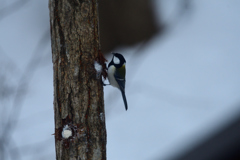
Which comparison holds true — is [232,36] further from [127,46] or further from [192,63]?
[127,46]

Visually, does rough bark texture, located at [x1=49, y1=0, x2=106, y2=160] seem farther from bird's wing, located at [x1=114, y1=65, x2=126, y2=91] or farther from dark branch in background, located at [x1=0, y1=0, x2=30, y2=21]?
dark branch in background, located at [x1=0, y1=0, x2=30, y2=21]

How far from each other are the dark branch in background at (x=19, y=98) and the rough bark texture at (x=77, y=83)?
1883 mm

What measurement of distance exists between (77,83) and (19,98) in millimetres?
2519

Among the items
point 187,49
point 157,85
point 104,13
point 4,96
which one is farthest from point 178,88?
point 4,96

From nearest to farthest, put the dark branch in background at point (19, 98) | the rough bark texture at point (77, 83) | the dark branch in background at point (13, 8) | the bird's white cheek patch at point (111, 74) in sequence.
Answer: the rough bark texture at point (77, 83) → the bird's white cheek patch at point (111, 74) → the dark branch in background at point (19, 98) → the dark branch in background at point (13, 8)

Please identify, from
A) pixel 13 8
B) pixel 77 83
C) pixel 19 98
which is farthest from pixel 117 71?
pixel 13 8

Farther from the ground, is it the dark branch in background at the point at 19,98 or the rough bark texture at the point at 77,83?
the dark branch in background at the point at 19,98

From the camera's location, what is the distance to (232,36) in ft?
18.2

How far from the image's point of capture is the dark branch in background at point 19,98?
377 centimetres

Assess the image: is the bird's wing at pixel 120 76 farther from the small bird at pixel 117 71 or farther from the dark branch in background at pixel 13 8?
the dark branch in background at pixel 13 8

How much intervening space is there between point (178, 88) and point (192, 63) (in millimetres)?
599

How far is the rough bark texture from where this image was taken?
6.62 ft

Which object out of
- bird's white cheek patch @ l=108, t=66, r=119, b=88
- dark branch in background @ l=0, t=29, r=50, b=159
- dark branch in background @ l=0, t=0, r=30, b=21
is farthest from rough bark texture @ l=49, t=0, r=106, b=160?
dark branch in background @ l=0, t=0, r=30, b=21

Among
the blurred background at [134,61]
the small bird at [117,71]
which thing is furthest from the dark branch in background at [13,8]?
the small bird at [117,71]
